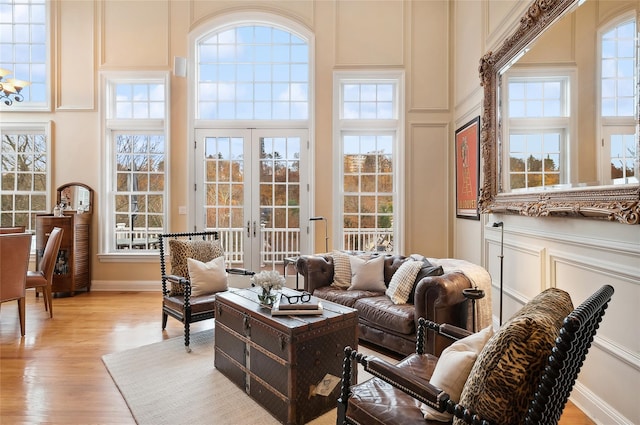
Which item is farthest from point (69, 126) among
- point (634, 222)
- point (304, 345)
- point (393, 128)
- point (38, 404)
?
point (634, 222)

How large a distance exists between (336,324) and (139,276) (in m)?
4.13

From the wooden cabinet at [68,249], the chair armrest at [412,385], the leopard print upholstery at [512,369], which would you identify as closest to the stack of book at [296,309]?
the chair armrest at [412,385]

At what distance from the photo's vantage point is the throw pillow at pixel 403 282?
3.19 meters

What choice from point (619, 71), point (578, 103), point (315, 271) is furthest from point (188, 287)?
point (619, 71)

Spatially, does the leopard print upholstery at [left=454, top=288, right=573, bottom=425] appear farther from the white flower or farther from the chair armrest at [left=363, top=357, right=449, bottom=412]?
the white flower

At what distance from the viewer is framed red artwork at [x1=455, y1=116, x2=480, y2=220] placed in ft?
12.6

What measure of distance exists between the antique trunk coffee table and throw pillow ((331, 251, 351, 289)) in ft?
4.44

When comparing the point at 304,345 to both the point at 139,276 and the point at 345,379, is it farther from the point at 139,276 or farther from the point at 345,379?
the point at 139,276

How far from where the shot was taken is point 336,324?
7.10ft

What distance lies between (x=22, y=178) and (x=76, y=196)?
38.5 inches

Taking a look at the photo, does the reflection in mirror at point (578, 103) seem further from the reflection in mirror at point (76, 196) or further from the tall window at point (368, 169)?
the reflection in mirror at point (76, 196)

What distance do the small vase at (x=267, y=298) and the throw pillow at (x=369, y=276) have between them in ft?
4.60

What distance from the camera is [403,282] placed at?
127 inches

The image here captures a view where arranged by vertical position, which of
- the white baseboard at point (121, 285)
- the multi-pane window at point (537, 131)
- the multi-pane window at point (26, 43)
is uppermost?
the multi-pane window at point (26, 43)
